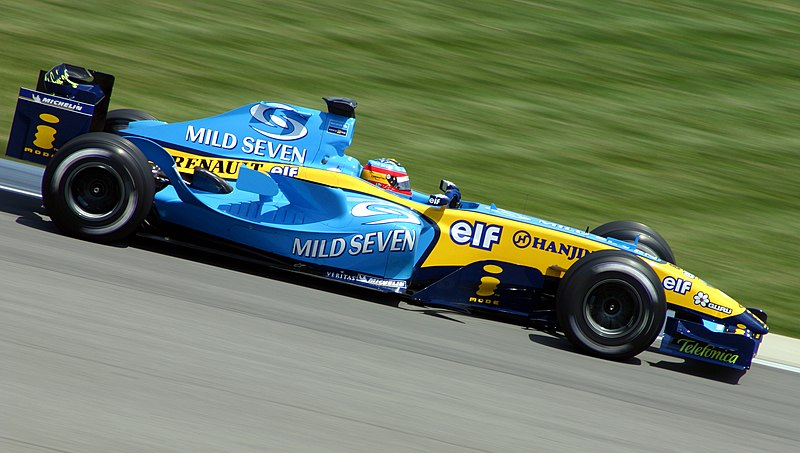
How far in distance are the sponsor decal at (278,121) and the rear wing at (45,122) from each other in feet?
4.07

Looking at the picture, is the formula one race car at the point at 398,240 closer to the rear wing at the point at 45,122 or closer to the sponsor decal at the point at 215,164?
the rear wing at the point at 45,122

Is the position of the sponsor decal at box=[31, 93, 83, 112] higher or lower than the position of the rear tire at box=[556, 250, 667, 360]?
higher

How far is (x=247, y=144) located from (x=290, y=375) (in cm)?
258

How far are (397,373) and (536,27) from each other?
1080cm

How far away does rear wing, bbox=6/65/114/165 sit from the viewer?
6.80 m

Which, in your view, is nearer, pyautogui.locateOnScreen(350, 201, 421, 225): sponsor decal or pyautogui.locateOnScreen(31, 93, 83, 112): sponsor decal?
pyautogui.locateOnScreen(350, 201, 421, 225): sponsor decal

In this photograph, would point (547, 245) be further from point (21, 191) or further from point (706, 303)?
point (21, 191)

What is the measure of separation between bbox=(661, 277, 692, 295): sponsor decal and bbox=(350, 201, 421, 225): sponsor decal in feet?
5.89

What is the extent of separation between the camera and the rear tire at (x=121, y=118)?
7.59m

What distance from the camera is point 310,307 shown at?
608 cm

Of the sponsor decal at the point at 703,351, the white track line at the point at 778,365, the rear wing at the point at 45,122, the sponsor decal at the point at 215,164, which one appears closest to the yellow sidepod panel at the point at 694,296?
the sponsor decal at the point at 703,351

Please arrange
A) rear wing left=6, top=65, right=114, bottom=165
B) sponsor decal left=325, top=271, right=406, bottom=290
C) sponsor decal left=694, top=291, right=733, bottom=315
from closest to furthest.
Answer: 1. sponsor decal left=694, top=291, right=733, bottom=315
2. sponsor decal left=325, top=271, right=406, bottom=290
3. rear wing left=6, top=65, right=114, bottom=165

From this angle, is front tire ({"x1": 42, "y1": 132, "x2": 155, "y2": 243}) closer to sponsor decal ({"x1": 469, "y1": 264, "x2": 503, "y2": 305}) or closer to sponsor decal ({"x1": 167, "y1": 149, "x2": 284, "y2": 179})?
sponsor decal ({"x1": 167, "y1": 149, "x2": 284, "y2": 179})

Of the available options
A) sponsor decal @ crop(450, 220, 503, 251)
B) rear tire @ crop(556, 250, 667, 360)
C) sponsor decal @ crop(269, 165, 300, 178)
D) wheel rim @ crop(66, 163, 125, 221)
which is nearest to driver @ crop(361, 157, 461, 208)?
sponsor decal @ crop(450, 220, 503, 251)
